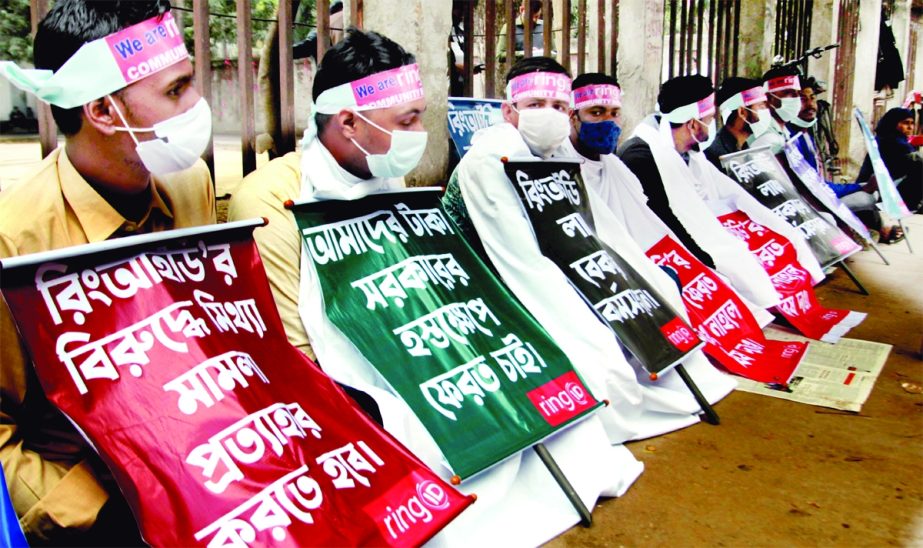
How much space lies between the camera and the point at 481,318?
9.45 ft

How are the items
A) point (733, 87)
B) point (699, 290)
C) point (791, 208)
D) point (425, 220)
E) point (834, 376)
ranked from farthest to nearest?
point (733, 87), point (791, 208), point (699, 290), point (834, 376), point (425, 220)

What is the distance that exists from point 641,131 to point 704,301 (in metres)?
1.16

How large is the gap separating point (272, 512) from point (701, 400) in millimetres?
2187

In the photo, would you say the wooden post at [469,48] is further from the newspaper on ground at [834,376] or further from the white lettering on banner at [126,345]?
the white lettering on banner at [126,345]

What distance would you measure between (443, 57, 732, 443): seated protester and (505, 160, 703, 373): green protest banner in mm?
55

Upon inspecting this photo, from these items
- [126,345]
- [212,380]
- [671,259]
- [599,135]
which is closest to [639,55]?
[599,135]

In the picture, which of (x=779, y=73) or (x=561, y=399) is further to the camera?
(x=779, y=73)

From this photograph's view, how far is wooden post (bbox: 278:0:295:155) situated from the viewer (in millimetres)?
3598

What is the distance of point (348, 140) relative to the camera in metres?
2.75

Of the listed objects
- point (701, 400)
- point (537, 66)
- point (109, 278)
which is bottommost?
point (701, 400)

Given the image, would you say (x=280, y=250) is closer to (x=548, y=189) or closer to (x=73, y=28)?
(x=73, y=28)

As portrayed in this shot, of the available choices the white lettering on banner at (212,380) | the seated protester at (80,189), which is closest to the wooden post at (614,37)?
the seated protester at (80,189)

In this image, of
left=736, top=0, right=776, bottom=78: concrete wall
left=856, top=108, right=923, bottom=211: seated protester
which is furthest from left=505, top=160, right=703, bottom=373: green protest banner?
left=736, top=0, right=776, bottom=78: concrete wall

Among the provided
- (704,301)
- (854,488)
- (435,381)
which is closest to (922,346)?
(704,301)
